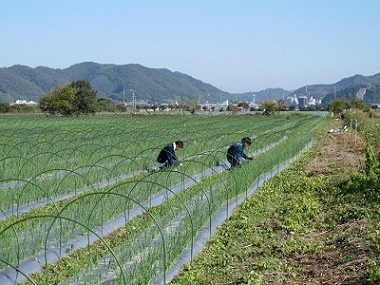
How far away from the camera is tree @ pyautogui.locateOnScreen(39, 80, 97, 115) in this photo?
5016 cm

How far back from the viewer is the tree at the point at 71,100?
165 ft

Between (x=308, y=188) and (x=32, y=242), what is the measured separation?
5612 millimetres

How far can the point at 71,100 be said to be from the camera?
168ft

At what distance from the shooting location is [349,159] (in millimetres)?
14414

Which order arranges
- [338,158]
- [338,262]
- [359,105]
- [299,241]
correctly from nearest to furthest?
[338,262]
[299,241]
[338,158]
[359,105]

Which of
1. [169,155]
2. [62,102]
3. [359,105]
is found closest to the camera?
[169,155]

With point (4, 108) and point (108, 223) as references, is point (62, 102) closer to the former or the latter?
point (4, 108)

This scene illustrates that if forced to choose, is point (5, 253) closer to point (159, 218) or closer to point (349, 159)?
point (159, 218)

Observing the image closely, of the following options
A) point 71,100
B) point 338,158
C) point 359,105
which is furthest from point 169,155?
point 359,105

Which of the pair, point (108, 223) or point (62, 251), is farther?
point (108, 223)

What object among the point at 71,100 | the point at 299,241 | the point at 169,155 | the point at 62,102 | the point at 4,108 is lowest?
the point at 4,108

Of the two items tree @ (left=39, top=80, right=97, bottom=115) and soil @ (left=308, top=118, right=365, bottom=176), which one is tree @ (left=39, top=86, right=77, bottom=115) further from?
soil @ (left=308, top=118, right=365, bottom=176)

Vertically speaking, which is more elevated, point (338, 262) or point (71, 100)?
point (71, 100)

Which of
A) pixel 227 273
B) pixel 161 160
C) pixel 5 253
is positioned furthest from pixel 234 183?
pixel 5 253
